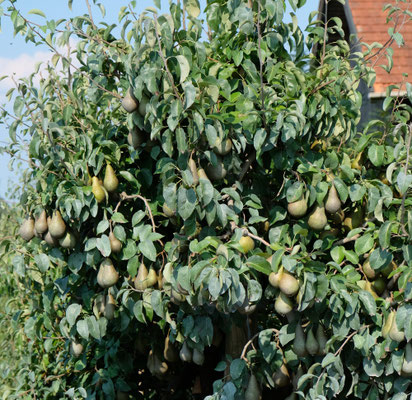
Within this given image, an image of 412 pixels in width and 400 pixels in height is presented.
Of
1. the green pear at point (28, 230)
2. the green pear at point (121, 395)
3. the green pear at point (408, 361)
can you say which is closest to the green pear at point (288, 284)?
the green pear at point (408, 361)

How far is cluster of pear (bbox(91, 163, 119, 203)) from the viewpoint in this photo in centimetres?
316

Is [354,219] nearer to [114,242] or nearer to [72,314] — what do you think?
[114,242]

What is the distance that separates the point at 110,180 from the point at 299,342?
1118mm

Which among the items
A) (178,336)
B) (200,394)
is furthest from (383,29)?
(178,336)

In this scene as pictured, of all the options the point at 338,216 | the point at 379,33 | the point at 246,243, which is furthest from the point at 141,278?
the point at 379,33

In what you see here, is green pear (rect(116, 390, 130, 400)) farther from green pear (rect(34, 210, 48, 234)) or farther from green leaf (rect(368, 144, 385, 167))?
green leaf (rect(368, 144, 385, 167))

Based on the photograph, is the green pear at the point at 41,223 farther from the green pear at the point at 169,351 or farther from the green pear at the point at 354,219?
the green pear at the point at 354,219

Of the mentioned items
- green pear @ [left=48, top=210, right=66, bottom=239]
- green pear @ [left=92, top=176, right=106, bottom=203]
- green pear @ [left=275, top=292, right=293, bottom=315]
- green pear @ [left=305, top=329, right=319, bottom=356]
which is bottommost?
green pear @ [left=305, top=329, right=319, bottom=356]

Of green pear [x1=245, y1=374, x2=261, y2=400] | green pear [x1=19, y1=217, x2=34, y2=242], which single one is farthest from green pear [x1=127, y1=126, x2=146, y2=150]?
green pear [x1=245, y1=374, x2=261, y2=400]

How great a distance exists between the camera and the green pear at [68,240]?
10.7 feet

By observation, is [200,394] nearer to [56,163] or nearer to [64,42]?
[56,163]

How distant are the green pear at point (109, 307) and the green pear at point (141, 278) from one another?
186 mm

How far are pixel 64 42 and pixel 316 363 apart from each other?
190cm

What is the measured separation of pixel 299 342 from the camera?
308 centimetres
